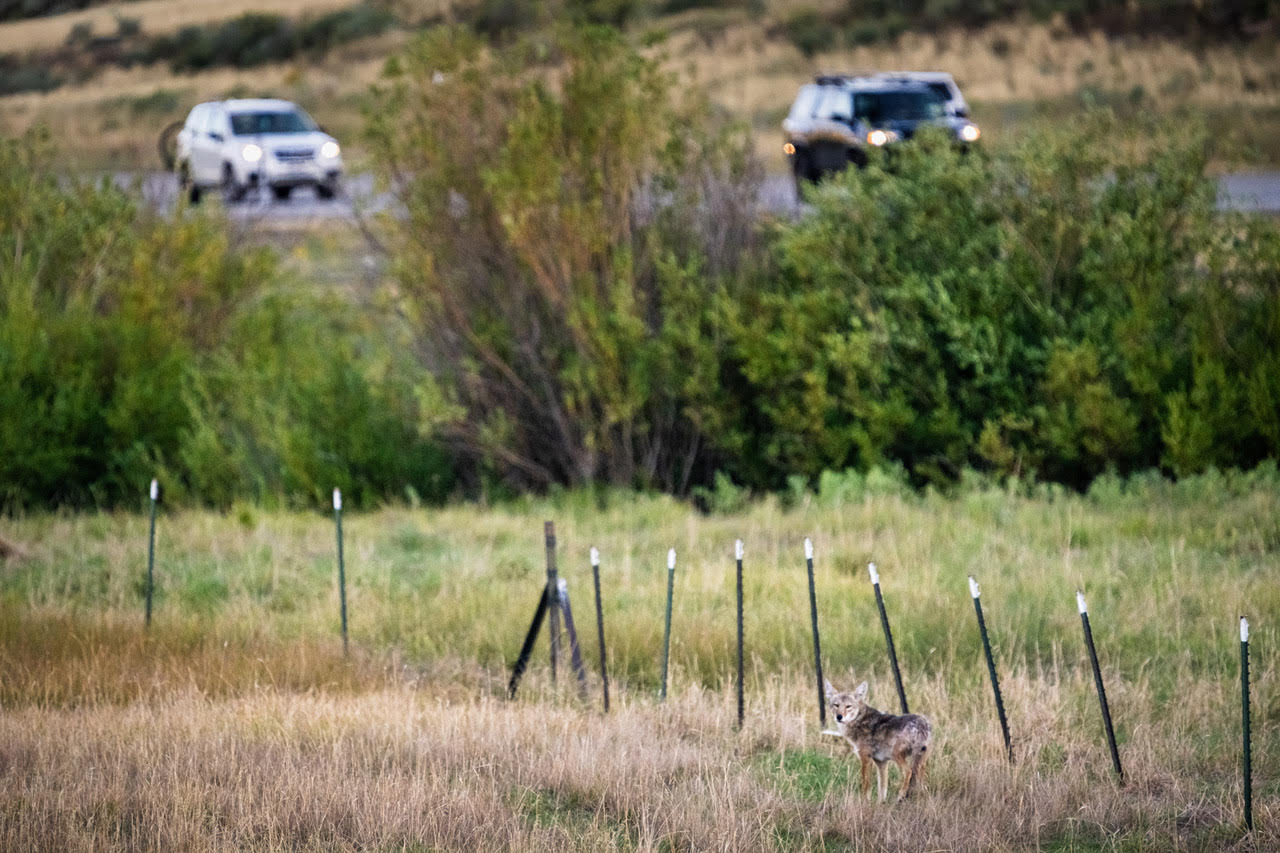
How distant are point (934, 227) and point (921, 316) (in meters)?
0.86

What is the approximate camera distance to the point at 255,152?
27.5m

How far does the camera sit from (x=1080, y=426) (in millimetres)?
14672

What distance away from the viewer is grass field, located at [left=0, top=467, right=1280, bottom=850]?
6344 millimetres

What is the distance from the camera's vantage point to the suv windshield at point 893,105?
24344 millimetres

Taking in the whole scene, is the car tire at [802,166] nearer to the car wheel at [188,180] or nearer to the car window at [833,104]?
the car window at [833,104]

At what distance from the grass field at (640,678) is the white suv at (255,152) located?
46.2 feet

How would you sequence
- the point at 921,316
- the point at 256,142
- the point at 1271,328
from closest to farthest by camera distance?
the point at 1271,328 < the point at 921,316 < the point at 256,142

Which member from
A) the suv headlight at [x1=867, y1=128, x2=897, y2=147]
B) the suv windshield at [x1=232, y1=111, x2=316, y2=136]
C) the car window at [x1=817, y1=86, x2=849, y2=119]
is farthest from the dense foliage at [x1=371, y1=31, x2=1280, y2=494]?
the suv windshield at [x1=232, y1=111, x2=316, y2=136]

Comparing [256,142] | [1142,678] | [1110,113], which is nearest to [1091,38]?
[256,142]

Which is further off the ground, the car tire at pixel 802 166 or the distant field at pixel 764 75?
the car tire at pixel 802 166

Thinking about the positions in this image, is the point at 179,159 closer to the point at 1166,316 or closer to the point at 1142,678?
the point at 1166,316

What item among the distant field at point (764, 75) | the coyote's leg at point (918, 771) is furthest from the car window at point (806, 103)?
the coyote's leg at point (918, 771)

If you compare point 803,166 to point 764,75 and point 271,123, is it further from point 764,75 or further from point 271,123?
point 764,75

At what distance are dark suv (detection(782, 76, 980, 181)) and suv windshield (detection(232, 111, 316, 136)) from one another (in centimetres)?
880
